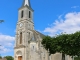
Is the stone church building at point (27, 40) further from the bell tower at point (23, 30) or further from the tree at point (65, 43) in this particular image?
the tree at point (65, 43)

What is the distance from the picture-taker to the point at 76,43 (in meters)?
31.7

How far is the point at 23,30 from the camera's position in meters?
55.0

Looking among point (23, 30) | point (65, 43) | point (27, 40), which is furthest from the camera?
point (23, 30)

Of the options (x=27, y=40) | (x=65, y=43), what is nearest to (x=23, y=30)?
(x=27, y=40)

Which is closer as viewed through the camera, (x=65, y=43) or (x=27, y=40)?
(x=65, y=43)

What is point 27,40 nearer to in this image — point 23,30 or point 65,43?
point 23,30

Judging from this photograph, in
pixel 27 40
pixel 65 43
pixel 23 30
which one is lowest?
pixel 65 43

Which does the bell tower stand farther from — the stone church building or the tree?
the tree

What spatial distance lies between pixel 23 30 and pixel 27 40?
3.23 m

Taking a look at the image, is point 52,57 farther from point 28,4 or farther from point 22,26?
point 28,4

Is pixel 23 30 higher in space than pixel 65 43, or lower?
higher

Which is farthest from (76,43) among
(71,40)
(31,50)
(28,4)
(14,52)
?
(28,4)

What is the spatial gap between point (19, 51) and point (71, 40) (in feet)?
81.7

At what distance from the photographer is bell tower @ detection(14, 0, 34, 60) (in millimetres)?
53219
